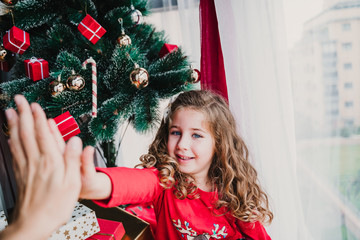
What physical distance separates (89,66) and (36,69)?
0.16m

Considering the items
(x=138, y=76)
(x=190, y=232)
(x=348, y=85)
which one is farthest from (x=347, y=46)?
(x=190, y=232)

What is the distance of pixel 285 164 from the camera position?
3.24 ft

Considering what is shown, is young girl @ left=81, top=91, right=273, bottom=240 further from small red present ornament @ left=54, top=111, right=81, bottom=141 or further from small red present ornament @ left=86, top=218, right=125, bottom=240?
small red present ornament @ left=54, top=111, right=81, bottom=141

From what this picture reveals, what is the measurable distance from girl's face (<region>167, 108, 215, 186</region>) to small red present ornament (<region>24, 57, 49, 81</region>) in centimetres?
45

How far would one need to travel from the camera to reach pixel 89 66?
85 centimetres

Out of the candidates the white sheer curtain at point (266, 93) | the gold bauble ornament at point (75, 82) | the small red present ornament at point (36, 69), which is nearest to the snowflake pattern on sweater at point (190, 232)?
the white sheer curtain at point (266, 93)

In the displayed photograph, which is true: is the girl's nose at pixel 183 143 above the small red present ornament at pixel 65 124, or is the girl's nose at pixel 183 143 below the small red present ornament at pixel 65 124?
below

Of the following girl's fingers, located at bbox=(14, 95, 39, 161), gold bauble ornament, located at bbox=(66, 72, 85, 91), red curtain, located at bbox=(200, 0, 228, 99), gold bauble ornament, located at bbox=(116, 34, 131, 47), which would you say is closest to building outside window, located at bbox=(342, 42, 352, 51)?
red curtain, located at bbox=(200, 0, 228, 99)

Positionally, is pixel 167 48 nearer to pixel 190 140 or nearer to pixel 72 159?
pixel 190 140

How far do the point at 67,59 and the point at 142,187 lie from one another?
1.48 feet

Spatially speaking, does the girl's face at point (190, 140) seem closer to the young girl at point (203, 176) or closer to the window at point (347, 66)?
the young girl at point (203, 176)

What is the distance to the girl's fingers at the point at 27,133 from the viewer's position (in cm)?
36

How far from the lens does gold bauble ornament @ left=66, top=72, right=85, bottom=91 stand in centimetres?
74

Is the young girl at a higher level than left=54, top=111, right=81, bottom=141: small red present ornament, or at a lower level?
lower
